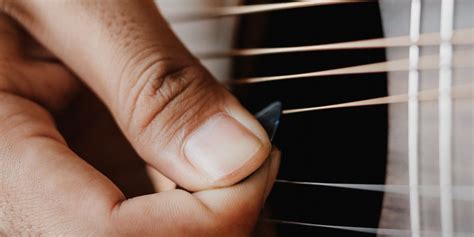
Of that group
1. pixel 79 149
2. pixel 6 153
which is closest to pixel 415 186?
pixel 6 153

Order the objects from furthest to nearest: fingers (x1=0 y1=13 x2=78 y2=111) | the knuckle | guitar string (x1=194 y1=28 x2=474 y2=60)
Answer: fingers (x1=0 y1=13 x2=78 y2=111), the knuckle, guitar string (x1=194 y1=28 x2=474 y2=60)

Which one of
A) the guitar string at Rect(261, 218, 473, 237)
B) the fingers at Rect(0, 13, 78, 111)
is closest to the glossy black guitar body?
the guitar string at Rect(261, 218, 473, 237)

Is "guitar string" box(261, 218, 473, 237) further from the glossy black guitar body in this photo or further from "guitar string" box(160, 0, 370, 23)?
"guitar string" box(160, 0, 370, 23)

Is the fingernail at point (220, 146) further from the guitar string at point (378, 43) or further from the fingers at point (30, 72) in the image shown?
the fingers at point (30, 72)

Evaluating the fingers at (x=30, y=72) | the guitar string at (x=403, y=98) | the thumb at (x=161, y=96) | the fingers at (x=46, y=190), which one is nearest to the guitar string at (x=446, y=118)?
the guitar string at (x=403, y=98)

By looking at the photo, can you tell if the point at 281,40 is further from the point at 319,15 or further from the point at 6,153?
the point at 6,153

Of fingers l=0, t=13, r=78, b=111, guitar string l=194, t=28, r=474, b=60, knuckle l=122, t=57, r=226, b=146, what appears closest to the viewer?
guitar string l=194, t=28, r=474, b=60
